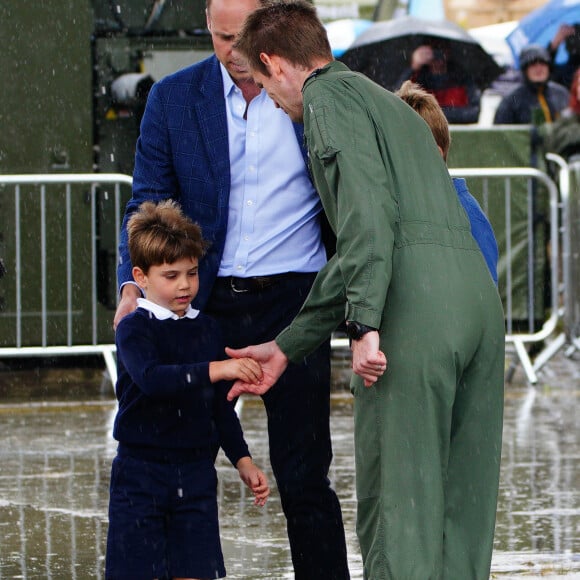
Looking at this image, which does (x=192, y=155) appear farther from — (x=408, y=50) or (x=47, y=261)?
(x=408, y=50)

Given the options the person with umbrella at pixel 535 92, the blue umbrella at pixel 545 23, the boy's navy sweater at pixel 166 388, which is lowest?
the boy's navy sweater at pixel 166 388

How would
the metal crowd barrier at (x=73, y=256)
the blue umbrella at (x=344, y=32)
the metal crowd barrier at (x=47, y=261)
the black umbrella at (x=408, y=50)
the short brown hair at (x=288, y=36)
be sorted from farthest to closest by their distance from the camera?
the blue umbrella at (x=344, y=32)
the black umbrella at (x=408, y=50)
the metal crowd barrier at (x=47, y=261)
the metal crowd barrier at (x=73, y=256)
the short brown hair at (x=288, y=36)

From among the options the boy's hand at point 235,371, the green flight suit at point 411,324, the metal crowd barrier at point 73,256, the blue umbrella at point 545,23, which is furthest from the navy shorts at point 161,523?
the blue umbrella at point 545,23

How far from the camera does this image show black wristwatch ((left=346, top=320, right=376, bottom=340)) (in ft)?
12.0

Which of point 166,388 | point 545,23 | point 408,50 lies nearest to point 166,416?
point 166,388

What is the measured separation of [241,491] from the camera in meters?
6.72

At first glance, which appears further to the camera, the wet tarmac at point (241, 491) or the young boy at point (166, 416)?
the wet tarmac at point (241, 491)

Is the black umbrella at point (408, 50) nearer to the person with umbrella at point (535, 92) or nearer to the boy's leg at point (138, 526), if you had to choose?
the person with umbrella at point (535, 92)

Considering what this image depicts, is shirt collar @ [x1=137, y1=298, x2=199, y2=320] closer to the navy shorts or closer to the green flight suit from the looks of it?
the navy shorts

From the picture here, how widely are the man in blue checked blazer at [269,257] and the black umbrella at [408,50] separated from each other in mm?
10296

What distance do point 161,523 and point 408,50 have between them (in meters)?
11.4

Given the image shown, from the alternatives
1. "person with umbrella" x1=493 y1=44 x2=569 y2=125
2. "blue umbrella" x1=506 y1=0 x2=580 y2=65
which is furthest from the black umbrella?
"blue umbrella" x1=506 y1=0 x2=580 y2=65

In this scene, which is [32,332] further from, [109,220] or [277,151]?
[277,151]

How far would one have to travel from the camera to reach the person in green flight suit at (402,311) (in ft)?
12.1
